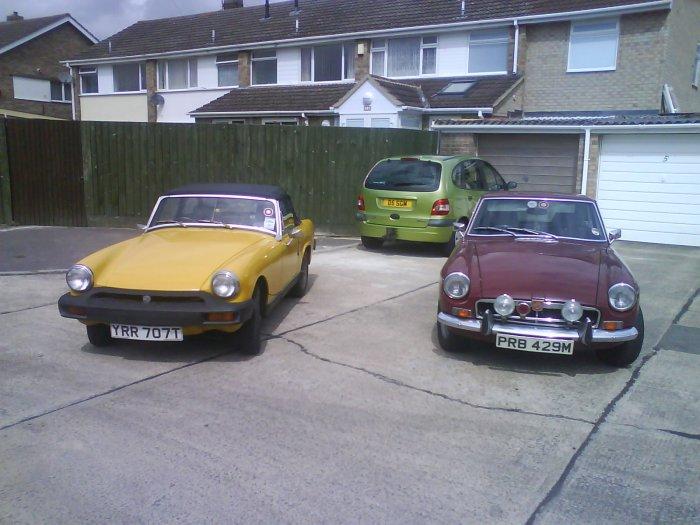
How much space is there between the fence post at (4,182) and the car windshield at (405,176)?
293 inches

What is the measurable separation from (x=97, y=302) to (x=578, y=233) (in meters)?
4.54

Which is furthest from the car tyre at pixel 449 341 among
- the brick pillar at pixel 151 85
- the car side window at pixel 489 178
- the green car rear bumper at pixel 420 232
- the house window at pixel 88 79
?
the house window at pixel 88 79

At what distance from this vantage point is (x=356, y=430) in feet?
13.9

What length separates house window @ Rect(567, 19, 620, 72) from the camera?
1839cm

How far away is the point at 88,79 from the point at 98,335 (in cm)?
2780

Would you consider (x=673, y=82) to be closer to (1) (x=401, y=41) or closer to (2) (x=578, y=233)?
(1) (x=401, y=41)

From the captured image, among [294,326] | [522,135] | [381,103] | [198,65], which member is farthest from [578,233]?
[198,65]

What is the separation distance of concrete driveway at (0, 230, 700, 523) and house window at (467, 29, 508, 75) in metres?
15.1

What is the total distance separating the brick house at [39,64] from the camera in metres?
31.8

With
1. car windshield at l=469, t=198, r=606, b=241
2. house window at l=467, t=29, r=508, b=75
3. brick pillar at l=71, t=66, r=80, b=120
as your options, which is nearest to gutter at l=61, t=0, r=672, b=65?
house window at l=467, t=29, r=508, b=75

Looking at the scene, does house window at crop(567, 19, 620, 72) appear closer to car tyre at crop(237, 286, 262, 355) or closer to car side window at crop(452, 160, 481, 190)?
car side window at crop(452, 160, 481, 190)

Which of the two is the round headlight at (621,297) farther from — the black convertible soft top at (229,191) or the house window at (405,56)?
the house window at (405,56)

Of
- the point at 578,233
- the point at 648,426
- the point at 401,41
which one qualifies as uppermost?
the point at 401,41

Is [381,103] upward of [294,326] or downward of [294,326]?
upward
